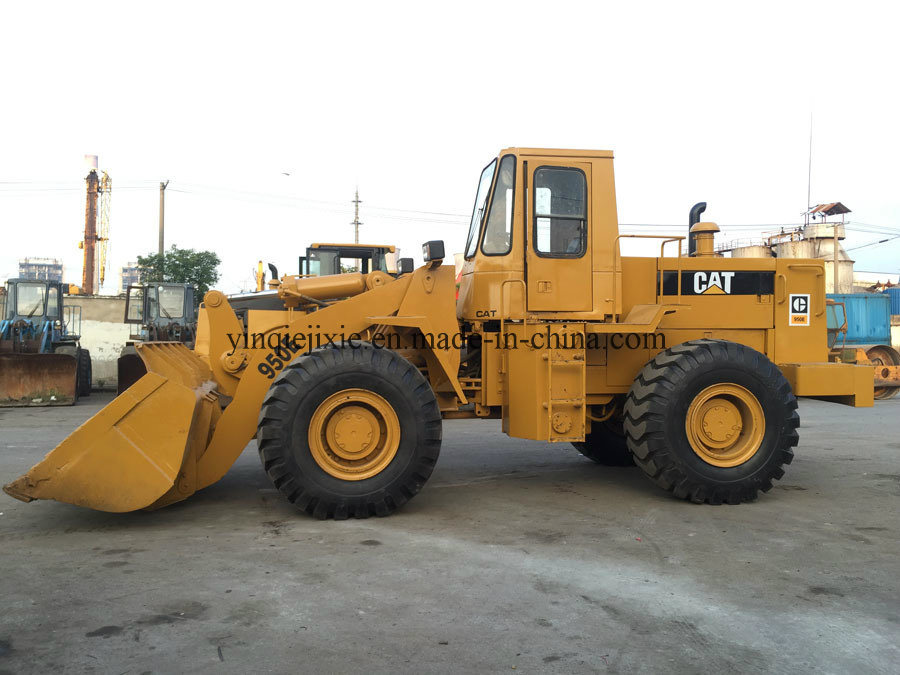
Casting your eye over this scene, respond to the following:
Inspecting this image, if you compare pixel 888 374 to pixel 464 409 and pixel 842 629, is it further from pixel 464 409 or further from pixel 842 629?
pixel 842 629

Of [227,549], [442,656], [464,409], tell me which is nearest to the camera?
[442,656]

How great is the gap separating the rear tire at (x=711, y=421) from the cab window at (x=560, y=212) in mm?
1287

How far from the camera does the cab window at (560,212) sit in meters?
6.47

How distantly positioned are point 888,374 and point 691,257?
48.0 ft

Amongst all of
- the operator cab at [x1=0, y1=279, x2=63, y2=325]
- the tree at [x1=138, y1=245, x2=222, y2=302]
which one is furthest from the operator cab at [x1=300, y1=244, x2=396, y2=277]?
the tree at [x1=138, y1=245, x2=222, y2=302]

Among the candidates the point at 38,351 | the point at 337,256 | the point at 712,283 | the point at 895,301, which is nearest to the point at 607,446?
the point at 712,283

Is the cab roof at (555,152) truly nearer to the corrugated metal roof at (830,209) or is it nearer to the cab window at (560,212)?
the cab window at (560,212)

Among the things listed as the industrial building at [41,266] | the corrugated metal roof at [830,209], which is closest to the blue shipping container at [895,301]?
the corrugated metal roof at [830,209]

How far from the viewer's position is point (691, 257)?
6957 millimetres

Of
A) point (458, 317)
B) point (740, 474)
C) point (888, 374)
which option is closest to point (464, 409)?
point (458, 317)

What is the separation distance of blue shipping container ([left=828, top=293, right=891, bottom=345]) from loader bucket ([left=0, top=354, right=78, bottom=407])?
2048 cm

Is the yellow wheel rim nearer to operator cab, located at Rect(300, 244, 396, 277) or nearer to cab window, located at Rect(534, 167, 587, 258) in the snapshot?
cab window, located at Rect(534, 167, 587, 258)

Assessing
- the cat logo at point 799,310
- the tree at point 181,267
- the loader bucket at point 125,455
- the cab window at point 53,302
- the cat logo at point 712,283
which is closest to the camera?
the loader bucket at point 125,455

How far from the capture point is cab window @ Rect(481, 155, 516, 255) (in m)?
6.49
